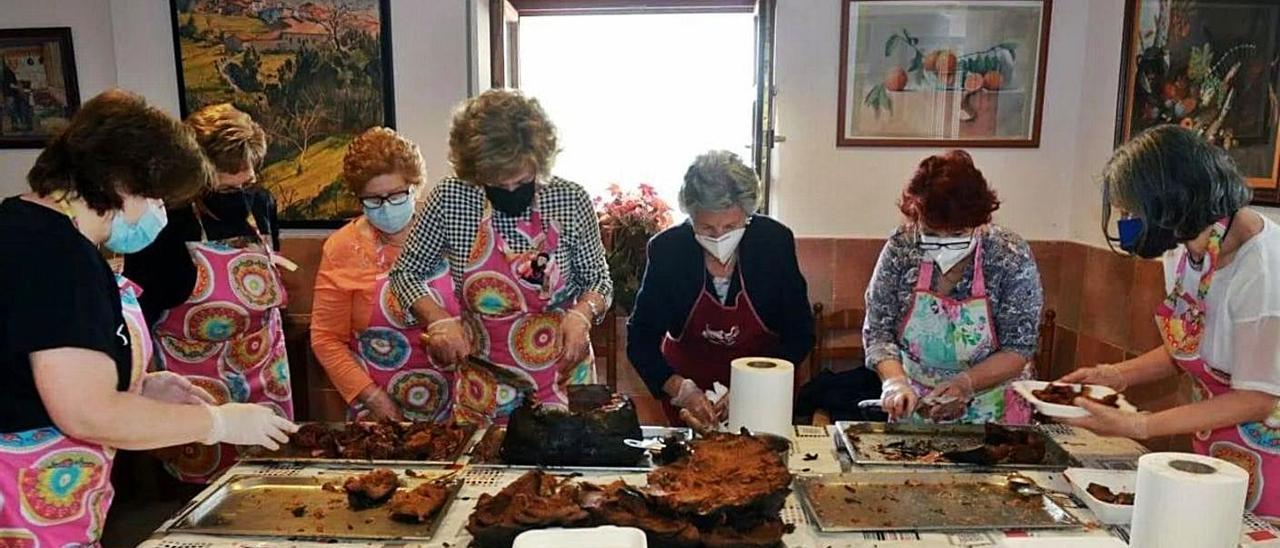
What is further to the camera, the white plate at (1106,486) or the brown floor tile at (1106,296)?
the brown floor tile at (1106,296)

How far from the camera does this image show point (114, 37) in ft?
12.5

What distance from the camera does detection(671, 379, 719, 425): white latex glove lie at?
7.46 feet

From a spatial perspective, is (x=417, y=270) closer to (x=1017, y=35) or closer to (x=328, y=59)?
(x=328, y=59)

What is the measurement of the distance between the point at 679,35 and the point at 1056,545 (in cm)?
327

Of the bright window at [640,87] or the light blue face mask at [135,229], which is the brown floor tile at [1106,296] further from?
the light blue face mask at [135,229]

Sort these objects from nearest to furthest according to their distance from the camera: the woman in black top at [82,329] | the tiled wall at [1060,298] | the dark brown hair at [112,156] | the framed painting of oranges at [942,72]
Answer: the woman in black top at [82,329], the dark brown hair at [112,156], the tiled wall at [1060,298], the framed painting of oranges at [942,72]

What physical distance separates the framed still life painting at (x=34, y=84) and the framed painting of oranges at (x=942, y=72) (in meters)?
3.68

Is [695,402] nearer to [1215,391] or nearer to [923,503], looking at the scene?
[923,503]

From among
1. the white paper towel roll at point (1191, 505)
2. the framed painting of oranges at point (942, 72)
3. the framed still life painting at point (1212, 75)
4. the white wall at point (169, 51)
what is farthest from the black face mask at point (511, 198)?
the framed still life painting at point (1212, 75)

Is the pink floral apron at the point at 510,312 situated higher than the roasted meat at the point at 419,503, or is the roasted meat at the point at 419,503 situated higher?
the pink floral apron at the point at 510,312

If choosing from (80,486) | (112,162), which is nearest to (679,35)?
(112,162)

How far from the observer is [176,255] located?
2619mm

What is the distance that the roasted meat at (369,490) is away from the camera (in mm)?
1664

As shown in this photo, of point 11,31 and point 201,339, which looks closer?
point 201,339
